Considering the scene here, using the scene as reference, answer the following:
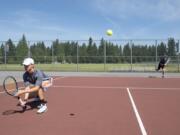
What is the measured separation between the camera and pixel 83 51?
35.9 meters

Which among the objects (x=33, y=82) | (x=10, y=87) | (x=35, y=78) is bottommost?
(x=10, y=87)

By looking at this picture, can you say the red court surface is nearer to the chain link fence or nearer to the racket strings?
the racket strings

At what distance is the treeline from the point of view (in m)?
32.9

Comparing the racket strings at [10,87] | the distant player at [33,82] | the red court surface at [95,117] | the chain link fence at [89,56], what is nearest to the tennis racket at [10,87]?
the racket strings at [10,87]

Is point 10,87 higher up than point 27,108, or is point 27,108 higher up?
point 10,87

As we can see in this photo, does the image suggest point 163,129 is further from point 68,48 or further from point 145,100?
point 68,48

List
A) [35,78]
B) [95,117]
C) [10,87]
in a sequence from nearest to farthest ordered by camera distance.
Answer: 1. [95,117]
2. [35,78]
3. [10,87]

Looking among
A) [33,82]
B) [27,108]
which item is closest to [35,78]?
[33,82]

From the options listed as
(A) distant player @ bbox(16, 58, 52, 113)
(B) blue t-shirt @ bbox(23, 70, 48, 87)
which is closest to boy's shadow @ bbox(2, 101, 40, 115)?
(A) distant player @ bbox(16, 58, 52, 113)

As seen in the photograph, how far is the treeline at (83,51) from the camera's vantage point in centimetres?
3291

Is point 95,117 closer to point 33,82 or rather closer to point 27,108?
point 33,82

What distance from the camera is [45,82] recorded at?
912 cm

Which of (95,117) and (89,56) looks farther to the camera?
(89,56)

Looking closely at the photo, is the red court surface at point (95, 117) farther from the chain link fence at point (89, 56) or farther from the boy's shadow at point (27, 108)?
the chain link fence at point (89, 56)
